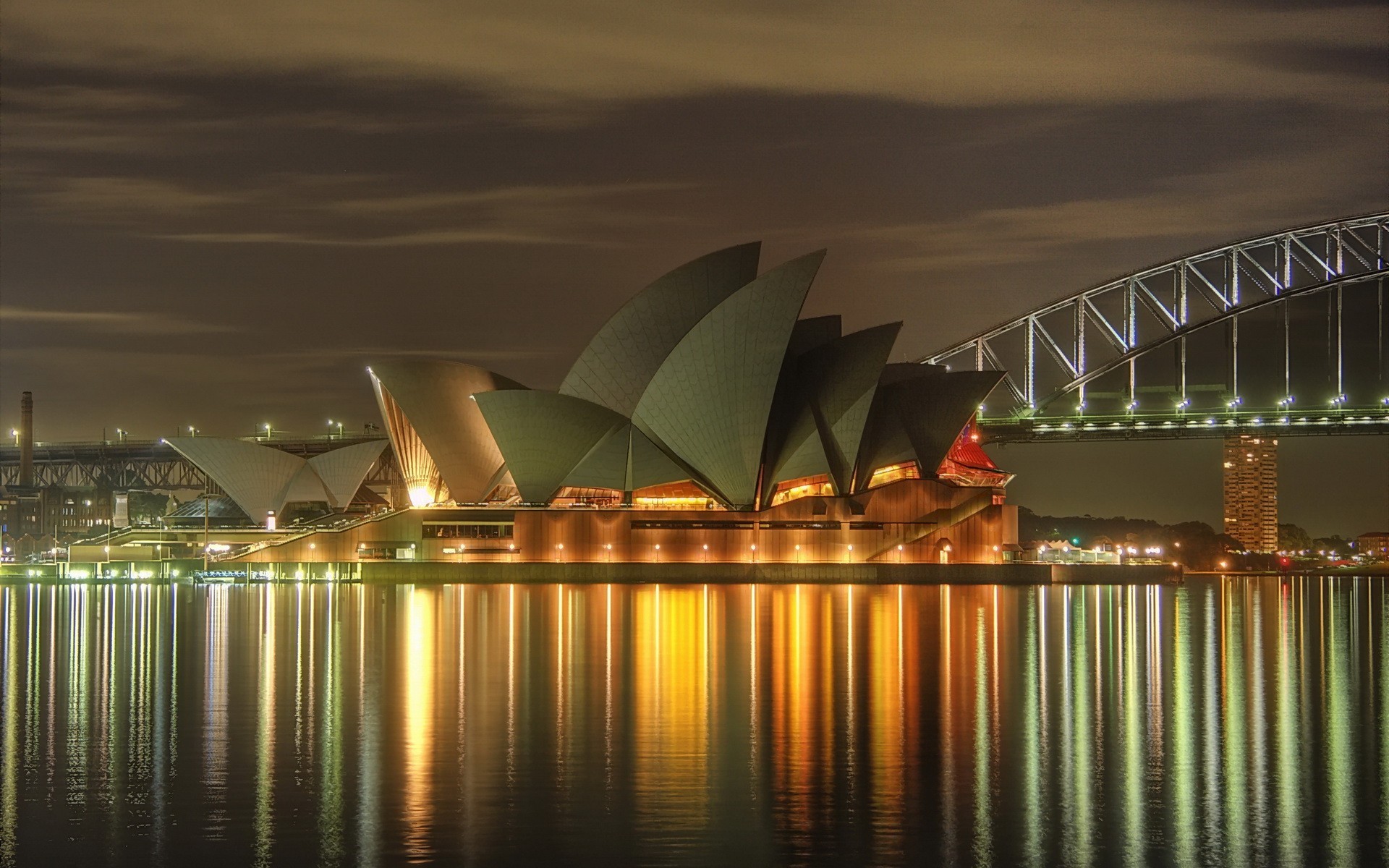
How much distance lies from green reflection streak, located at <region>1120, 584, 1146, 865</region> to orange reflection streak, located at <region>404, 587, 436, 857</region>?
7905mm

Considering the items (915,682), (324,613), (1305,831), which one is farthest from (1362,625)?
(1305,831)

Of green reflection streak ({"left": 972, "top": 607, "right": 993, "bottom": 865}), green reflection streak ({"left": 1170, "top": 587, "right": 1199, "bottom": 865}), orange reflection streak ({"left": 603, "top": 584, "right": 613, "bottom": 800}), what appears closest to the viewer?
green reflection streak ({"left": 972, "top": 607, "right": 993, "bottom": 865})

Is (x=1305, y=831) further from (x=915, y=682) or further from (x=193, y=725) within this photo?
(x=193, y=725)

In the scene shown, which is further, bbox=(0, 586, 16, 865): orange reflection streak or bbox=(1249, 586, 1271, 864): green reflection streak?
bbox=(1249, 586, 1271, 864): green reflection streak

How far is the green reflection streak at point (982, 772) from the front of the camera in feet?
58.1

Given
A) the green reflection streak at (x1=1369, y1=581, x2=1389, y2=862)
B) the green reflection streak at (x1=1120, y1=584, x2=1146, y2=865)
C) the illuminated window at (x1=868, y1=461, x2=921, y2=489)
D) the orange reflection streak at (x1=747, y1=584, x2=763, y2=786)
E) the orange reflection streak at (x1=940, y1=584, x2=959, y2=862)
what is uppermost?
the illuminated window at (x1=868, y1=461, x2=921, y2=489)

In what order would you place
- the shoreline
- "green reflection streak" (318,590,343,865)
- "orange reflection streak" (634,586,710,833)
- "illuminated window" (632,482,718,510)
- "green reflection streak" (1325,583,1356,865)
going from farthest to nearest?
"illuminated window" (632,482,718,510), the shoreline, "orange reflection streak" (634,586,710,833), "green reflection streak" (1325,583,1356,865), "green reflection streak" (318,590,343,865)

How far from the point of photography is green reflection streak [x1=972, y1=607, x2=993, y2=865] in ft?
58.1

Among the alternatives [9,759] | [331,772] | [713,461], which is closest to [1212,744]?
[331,772]

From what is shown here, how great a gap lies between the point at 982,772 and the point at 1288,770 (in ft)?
14.6

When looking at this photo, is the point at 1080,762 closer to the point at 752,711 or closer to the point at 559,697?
the point at 752,711

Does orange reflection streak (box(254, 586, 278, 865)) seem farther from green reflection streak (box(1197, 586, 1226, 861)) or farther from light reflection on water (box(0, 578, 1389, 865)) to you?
green reflection streak (box(1197, 586, 1226, 861))

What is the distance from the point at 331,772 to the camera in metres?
21.5

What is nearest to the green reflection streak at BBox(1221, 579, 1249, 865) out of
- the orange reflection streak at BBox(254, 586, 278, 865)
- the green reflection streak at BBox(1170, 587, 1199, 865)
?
the green reflection streak at BBox(1170, 587, 1199, 865)
